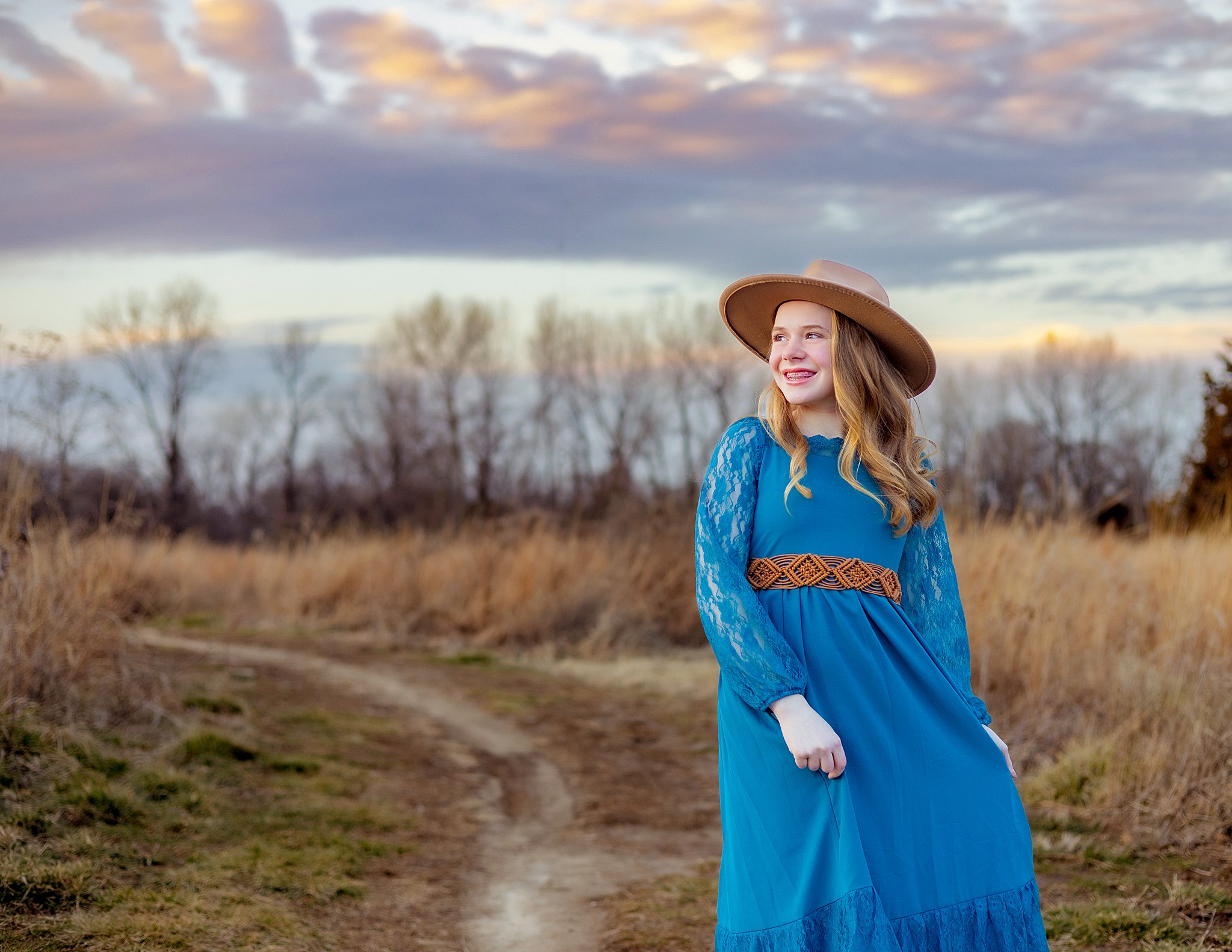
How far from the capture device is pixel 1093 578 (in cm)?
741

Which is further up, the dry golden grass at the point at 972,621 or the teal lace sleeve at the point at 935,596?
the teal lace sleeve at the point at 935,596

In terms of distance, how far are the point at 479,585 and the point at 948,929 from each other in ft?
33.2

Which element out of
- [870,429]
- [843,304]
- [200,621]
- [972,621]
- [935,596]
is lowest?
[200,621]

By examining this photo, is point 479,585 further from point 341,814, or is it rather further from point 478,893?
point 478,893

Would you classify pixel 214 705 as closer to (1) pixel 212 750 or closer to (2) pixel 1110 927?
(1) pixel 212 750

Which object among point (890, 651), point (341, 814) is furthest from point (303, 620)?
point (890, 651)

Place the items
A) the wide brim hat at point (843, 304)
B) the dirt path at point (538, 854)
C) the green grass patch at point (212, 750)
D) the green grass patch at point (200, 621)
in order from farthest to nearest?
Answer: 1. the green grass patch at point (200, 621)
2. the green grass patch at point (212, 750)
3. the dirt path at point (538, 854)
4. the wide brim hat at point (843, 304)

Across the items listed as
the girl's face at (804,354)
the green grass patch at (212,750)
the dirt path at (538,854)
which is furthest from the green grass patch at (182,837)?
the girl's face at (804,354)

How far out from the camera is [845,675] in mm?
2529

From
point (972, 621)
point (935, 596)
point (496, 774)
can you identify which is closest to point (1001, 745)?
point (935, 596)

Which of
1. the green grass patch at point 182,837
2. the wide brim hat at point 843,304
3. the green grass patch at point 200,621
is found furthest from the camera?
the green grass patch at point 200,621

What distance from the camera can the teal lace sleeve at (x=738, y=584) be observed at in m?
2.44

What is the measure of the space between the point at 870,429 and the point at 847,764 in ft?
2.74

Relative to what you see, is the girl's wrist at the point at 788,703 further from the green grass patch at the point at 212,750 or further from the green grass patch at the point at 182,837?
the green grass patch at the point at 212,750
